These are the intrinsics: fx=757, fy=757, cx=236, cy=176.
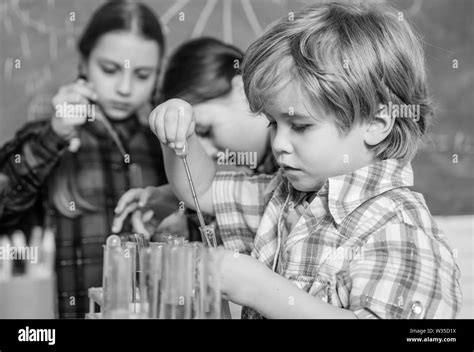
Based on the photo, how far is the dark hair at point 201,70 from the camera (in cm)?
146

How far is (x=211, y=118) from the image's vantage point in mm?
1449

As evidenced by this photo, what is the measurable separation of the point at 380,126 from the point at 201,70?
488 millimetres

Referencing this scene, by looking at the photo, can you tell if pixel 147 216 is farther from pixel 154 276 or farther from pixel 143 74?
pixel 154 276

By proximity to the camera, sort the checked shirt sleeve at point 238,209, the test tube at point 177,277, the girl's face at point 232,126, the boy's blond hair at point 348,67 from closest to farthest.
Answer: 1. the test tube at point 177,277
2. the boy's blond hair at point 348,67
3. the checked shirt sleeve at point 238,209
4. the girl's face at point 232,126

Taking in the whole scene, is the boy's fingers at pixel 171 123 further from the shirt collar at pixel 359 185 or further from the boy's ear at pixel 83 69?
the boy's ear at pixel 83 69

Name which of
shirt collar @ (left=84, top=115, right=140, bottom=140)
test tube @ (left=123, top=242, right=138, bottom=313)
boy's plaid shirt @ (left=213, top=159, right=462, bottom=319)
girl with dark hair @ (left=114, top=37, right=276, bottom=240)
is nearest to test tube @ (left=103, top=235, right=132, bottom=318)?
test tube @ (left=123, top=242, right=138, bottom=313)

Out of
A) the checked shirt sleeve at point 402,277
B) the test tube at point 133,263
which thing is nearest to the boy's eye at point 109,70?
the test tube at point 133,263

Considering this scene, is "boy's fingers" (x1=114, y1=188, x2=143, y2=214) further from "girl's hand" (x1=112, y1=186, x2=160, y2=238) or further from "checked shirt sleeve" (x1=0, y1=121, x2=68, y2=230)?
"checked shirt sleeve" (x1=0, y1=121, x2=68, y2=230)

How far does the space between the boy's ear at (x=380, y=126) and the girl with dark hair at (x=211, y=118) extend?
330 millimetres

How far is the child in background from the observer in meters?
0.98

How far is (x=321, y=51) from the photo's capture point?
1.06 metres

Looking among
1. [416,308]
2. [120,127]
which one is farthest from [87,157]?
[416,308]

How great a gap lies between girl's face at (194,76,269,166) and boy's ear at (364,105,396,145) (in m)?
0.35
